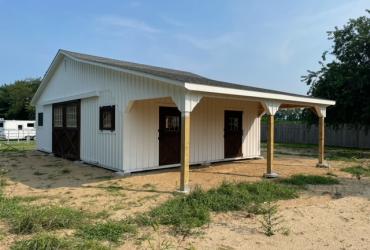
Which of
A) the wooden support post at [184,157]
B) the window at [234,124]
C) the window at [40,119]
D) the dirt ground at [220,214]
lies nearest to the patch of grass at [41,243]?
the dirt ground at [220,214]

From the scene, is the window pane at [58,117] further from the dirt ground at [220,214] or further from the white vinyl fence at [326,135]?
the white vinyl fence at [326,135]

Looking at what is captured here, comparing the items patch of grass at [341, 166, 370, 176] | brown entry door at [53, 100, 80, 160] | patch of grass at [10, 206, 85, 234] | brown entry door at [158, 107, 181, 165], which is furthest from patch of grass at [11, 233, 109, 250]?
brown entry door at [53, 100, 80, 160]

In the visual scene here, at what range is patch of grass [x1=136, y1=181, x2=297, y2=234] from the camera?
17.6 ft

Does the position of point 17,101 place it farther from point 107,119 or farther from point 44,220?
point 44,220

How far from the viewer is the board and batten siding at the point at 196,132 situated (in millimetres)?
10188

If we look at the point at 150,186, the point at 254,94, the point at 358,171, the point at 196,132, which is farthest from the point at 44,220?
the point at 358,171

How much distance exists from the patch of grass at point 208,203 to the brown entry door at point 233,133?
5.10 metres

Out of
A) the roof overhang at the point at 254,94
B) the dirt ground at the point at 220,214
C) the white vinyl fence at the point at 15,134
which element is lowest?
the dirt ground at the point at 220,214

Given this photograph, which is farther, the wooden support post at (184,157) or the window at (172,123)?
the window at (172,123)

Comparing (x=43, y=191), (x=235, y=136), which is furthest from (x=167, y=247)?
(x=235, y=136)

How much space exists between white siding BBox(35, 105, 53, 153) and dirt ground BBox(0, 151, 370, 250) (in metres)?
3.67

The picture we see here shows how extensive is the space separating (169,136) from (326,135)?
18.4 meters

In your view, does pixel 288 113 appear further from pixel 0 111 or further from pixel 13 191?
pixel 13 191

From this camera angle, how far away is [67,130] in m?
13.8
